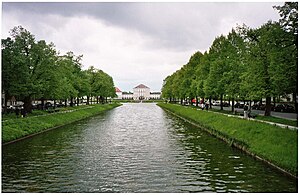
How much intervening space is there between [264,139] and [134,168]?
9127 mm

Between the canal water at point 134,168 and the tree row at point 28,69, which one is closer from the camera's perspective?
the canal water at point 134,168

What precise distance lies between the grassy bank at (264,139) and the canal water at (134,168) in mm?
625

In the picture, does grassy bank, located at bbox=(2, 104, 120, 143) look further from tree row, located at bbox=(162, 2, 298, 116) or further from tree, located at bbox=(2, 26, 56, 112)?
tree row, located at bbox=(162, 2, 298, 116)

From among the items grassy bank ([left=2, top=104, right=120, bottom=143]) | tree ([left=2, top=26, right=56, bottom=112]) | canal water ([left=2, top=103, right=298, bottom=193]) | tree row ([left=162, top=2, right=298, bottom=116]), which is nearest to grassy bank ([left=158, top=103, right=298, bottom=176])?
canal water ([left=2, top=103, right=298, bottom=193])

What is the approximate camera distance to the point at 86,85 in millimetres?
78188

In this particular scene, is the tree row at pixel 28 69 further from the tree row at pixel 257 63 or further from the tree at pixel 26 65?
the tree row at pixel 257 63

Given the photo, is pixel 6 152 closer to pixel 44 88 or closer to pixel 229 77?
pixel 44 88

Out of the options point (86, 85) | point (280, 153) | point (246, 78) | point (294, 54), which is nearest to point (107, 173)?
point (280, 153)

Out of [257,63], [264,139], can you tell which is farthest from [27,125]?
[257,63]

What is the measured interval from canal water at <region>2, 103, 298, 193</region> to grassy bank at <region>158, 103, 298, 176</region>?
63 cm

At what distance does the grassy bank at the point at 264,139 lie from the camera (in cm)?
1839

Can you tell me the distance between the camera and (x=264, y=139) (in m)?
23.3

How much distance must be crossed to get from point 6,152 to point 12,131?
6.26 metres

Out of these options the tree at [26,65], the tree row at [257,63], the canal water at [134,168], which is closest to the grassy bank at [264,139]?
the canal water at [134,168]
